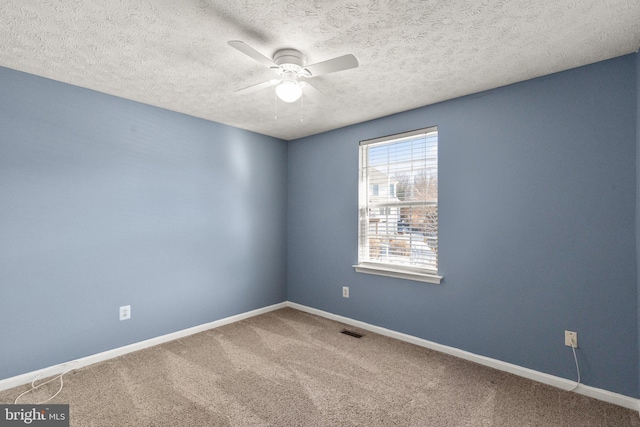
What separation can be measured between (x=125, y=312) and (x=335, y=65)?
286 cm

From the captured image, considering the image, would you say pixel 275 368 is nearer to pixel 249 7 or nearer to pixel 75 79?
pixel 249 7

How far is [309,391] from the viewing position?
90.0 inches

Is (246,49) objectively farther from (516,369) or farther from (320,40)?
(516,369)

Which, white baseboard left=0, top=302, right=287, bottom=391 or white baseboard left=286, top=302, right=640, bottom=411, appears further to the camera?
white baseboard left=0, top=302, right=287, bottom=391

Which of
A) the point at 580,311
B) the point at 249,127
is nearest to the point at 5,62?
the point at 249,127

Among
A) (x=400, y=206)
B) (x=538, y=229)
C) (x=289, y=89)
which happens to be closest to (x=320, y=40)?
(x=289, y=89)

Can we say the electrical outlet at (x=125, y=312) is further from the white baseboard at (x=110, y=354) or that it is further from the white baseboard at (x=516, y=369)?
the white baseboard at (x=516, y=369)

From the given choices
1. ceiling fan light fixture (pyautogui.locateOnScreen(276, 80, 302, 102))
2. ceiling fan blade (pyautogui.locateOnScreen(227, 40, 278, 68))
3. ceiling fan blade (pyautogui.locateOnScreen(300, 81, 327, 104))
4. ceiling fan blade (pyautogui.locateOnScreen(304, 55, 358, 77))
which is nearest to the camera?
ceiling fan blade (pyautogui.locateOnScreen(227, 40, 278, 68))

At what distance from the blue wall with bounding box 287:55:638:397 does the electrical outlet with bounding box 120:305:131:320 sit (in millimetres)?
2502

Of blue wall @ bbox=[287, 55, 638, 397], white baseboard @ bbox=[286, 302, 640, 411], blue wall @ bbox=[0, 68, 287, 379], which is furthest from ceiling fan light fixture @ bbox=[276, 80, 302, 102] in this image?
white baseboard @ bbox=[286, 302, 640, 411]

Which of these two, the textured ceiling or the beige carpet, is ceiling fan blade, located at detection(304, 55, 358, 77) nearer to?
the textured ceiling

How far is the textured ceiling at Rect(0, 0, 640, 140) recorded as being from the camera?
5.48ft

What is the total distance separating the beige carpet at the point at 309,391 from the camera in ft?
6.50

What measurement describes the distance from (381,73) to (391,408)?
243cm
